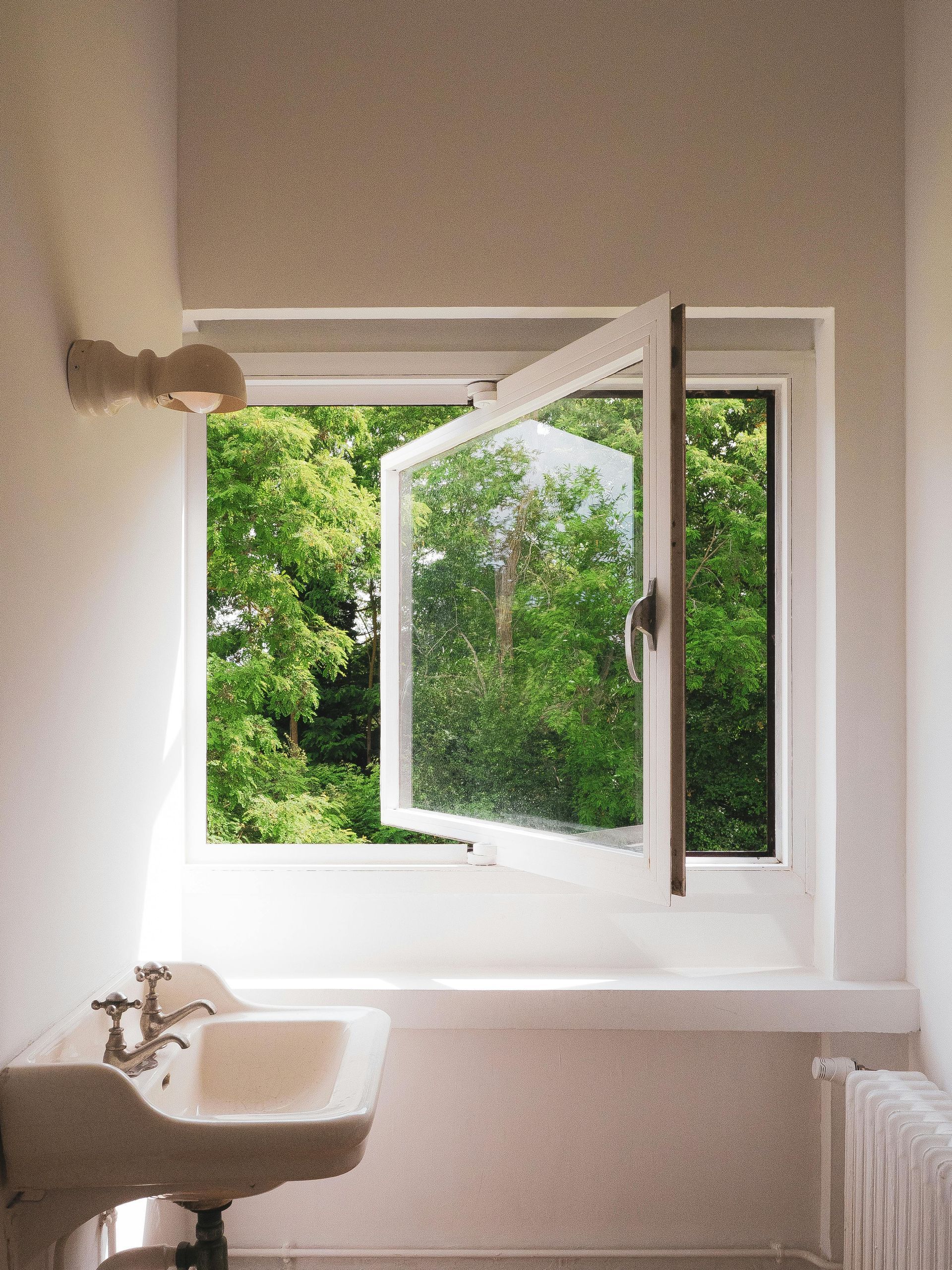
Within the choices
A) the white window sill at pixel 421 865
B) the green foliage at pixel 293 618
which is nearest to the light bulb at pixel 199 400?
the white window sill at pixel 421 865

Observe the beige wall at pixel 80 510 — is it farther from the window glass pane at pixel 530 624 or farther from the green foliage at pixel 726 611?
the green foliage at pixel 726 611

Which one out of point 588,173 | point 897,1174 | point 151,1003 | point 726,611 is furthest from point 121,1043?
point 726,611

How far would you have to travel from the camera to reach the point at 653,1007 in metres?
1.98

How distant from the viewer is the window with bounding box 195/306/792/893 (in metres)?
1.91

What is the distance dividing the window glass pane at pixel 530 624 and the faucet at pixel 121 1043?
3.07ft

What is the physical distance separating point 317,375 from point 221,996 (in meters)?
1.46

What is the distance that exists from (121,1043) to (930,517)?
184 centimetres

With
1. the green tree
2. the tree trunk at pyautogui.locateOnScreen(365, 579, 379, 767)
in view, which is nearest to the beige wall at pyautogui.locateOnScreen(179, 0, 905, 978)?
the green tree

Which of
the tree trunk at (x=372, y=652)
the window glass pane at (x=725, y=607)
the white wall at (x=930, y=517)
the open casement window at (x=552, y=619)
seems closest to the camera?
the open casement window at (x=552, y=619)

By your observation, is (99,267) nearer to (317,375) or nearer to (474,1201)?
(317,375)

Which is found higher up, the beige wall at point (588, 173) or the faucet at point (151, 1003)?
the beige wall at point (588, 173)

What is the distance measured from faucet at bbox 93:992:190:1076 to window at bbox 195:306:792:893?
904mm

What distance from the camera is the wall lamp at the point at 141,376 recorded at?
58.7 inches

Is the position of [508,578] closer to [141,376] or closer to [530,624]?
[530,624]
